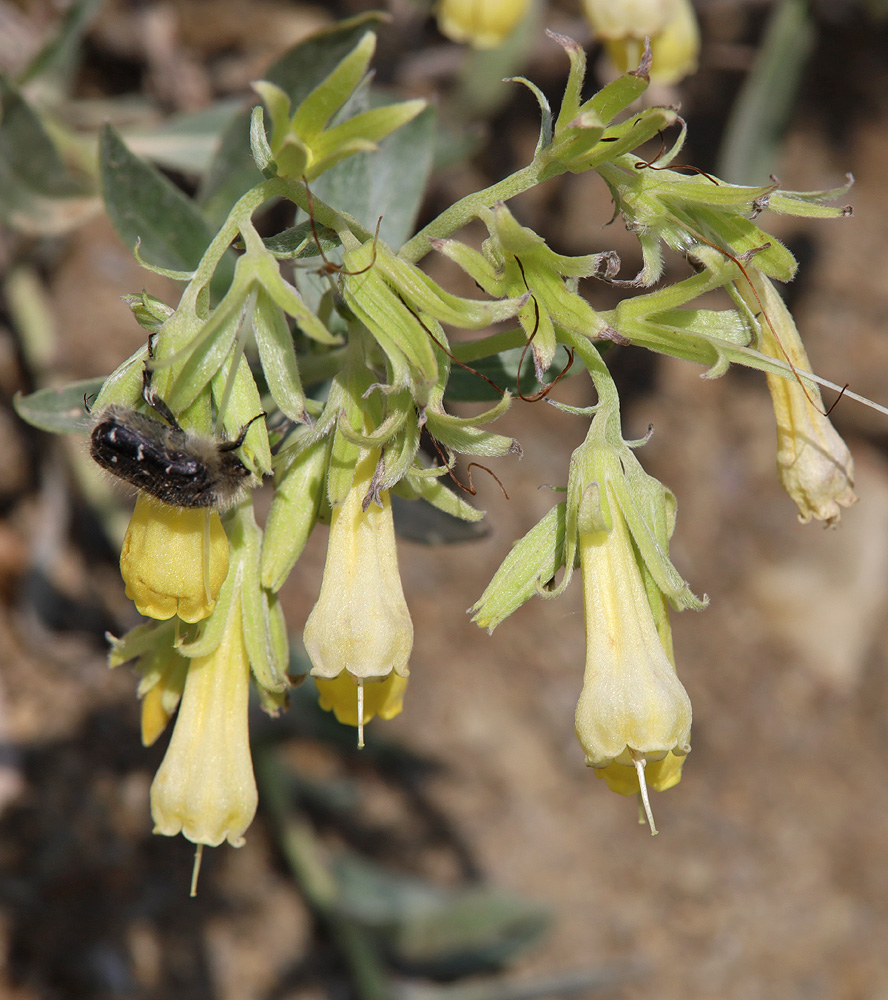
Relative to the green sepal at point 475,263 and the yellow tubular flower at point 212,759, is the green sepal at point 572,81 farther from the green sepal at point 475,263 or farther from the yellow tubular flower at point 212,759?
the yellow tubular flower at point 212,759

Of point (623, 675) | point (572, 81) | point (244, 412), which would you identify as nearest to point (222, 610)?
point (244, 412)

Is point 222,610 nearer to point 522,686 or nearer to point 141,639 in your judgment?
point 141,639

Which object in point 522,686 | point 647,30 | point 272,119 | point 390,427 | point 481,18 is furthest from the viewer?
point 522,686

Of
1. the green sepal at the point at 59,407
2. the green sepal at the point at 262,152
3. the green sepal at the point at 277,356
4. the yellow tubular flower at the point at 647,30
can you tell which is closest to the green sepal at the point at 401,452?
the green sepal at the point at 277,356

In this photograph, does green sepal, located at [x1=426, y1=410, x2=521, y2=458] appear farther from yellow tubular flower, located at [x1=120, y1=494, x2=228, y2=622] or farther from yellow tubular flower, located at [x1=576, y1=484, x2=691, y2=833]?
yellow tubular flower, located at [x1=120, y1=494, x2=228, y2=622]

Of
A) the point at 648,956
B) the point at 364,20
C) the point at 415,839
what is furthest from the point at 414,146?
the point at 648,956

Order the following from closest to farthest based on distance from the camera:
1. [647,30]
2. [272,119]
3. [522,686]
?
1. [272,119]
2. [647,30]
3. [522,686]
